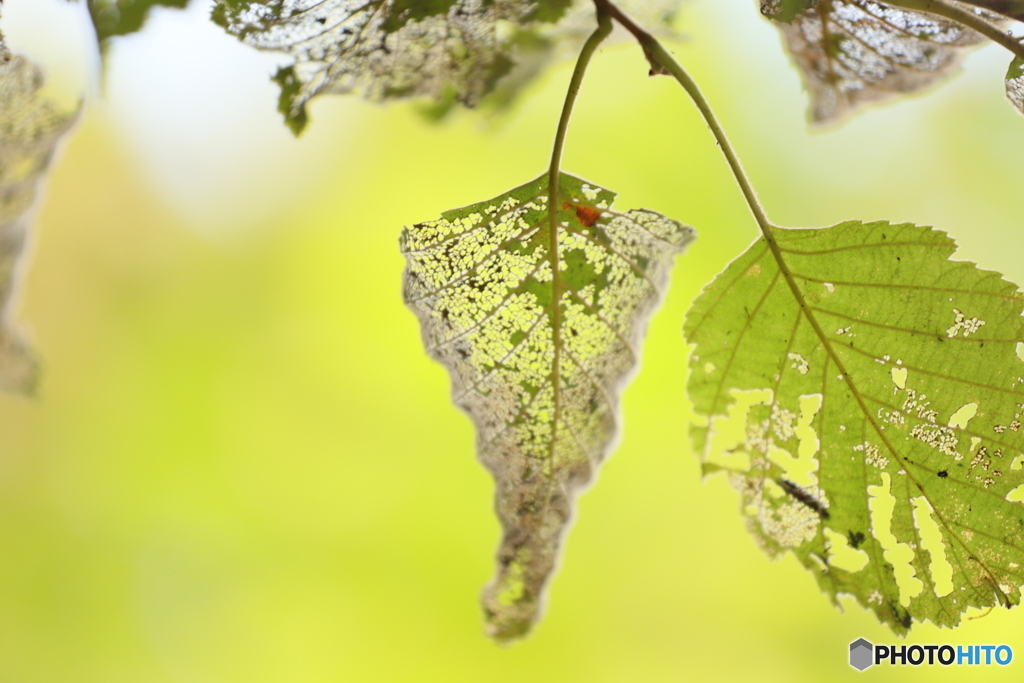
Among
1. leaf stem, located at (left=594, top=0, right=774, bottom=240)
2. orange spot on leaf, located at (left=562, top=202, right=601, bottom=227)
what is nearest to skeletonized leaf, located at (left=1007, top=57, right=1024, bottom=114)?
leaf stem, located at (left=594, top=0, right=774, bottom=240)

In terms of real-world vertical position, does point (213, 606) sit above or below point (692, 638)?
above

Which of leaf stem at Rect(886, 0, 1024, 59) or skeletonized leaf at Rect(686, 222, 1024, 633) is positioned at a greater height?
leaf stem at Rect(886, 0, 1024, 59)

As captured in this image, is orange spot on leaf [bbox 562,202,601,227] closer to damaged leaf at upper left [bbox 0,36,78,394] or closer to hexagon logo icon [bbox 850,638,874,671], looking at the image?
damaged leaf at upper left [bbox 0,36,78,394]

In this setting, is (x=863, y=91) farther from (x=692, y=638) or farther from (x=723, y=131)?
(x=692, y=638)

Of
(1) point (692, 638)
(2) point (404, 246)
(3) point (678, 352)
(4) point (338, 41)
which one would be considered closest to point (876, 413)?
(2) point (404, 246)
